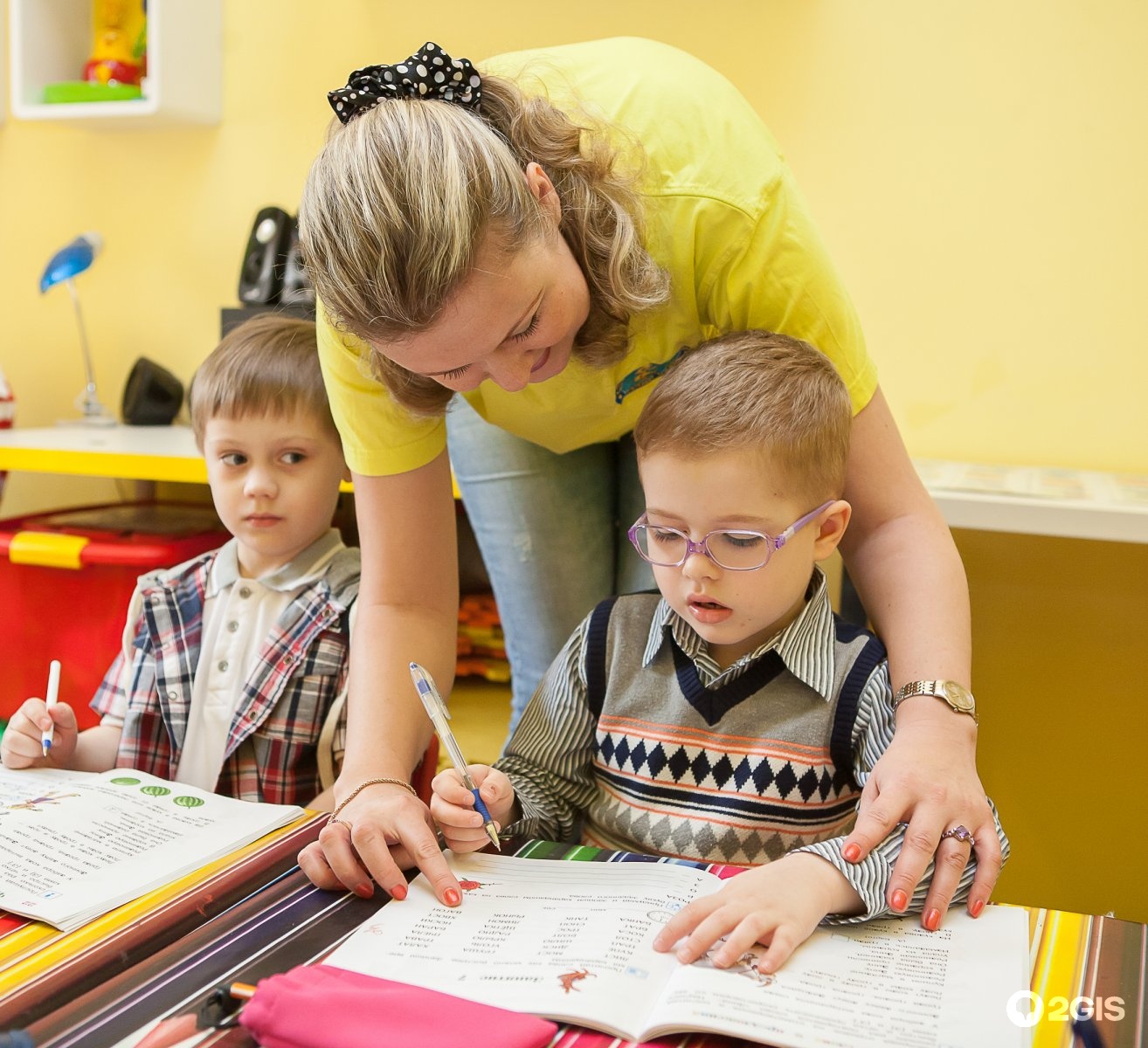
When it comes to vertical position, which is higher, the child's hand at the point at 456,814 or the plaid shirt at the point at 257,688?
the child's hand at the point at 456,814

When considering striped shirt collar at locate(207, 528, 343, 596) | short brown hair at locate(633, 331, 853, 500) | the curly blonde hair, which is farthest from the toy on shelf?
short brown hair at locate(633, 331, 853, 500)

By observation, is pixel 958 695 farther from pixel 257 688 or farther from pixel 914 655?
pixel 257 688

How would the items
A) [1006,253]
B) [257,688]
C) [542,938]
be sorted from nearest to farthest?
[542,938] < [257,688] < [1006,253]

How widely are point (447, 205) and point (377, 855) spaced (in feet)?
1.49

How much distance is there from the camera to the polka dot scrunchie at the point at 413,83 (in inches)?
34.7

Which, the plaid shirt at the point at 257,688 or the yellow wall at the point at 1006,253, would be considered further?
the yellow wall at the point at 1006,253

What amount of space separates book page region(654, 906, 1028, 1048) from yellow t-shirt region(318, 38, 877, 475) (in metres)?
0.48

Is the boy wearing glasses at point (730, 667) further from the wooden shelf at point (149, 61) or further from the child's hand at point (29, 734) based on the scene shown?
the wooden shelf at point (149, 61)

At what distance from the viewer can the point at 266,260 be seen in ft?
7.41

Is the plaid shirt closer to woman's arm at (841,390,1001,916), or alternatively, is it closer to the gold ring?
woman's arm at (841,390,1001,916)

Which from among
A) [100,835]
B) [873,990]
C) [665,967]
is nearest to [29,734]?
[100,835]

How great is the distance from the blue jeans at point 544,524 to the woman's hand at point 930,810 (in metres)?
0.52

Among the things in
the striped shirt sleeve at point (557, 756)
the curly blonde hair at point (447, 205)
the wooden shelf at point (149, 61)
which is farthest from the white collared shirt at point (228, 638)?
the wooden shelf at point (149, 61)

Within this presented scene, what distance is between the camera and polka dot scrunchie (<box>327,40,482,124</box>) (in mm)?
880
